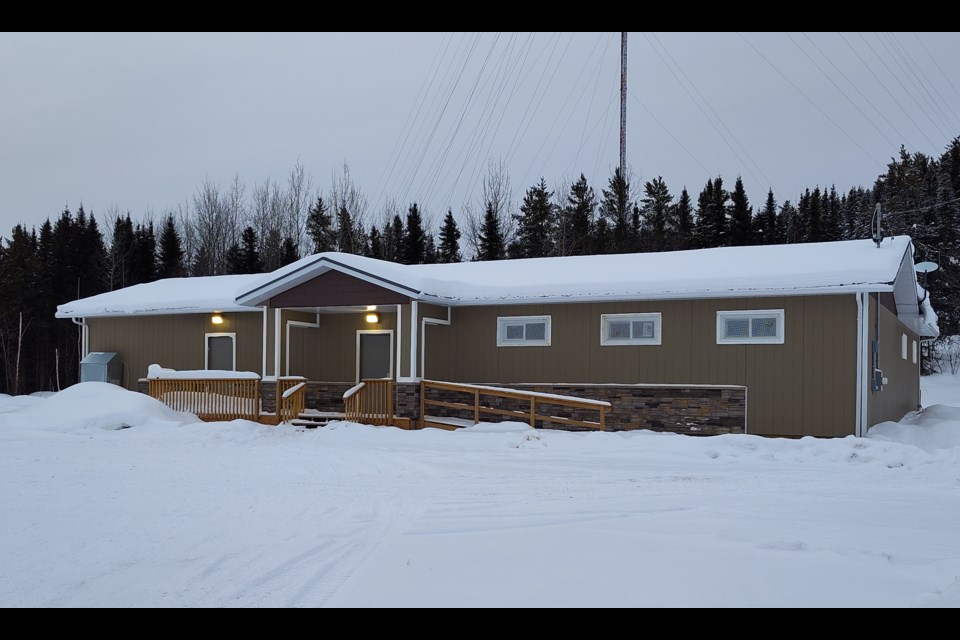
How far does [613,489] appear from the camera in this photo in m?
8.27

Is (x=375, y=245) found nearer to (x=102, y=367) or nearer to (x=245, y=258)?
(x=245, y=258)

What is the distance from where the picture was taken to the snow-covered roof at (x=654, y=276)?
1336cm

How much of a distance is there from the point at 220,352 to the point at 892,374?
14.9m

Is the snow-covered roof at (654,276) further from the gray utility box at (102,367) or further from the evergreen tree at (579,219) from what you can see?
the evergreen tree at (579,219)

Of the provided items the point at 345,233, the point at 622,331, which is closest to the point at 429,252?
the point at 345,233

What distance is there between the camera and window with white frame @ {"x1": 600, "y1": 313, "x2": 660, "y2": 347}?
14.8 meters

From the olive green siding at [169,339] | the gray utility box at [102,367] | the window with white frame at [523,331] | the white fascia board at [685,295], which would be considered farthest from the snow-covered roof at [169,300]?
the window with white frame at [523,331]

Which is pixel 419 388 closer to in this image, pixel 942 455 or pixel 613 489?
pixel 613 489

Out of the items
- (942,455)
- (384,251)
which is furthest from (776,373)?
(384,251)

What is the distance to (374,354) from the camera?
57.5ft

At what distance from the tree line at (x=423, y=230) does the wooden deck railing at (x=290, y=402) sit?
2026 cm

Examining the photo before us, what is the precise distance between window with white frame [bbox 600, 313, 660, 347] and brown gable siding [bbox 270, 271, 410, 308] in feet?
12.7
